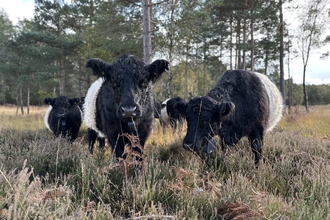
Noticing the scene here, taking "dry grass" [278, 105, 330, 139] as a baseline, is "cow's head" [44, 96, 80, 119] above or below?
above

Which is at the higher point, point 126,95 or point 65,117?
point 126,95

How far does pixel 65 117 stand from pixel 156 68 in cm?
434

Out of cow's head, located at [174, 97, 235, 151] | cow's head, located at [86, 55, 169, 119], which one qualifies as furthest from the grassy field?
cow's head, located at [86, 55, 169, 119]

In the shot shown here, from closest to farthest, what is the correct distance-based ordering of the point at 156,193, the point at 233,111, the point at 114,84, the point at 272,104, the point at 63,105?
1. the point at 156,193
2. the point at 114,84
3. the point at 233,111
4. the point at 272,104
5. the point at 63,105

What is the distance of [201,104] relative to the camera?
3908 mm

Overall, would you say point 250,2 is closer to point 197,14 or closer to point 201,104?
point 197,14

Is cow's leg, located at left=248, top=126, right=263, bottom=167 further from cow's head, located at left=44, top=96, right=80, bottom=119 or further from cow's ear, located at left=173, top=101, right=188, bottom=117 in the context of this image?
cow's head, located at left=44, top=96, right=80, bottom=119

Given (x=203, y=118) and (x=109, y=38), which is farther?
(x=109, y=38)

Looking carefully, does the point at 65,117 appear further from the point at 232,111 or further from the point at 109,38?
the point at 109,38

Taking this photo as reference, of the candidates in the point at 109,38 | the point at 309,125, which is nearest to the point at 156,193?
the point at 309,125

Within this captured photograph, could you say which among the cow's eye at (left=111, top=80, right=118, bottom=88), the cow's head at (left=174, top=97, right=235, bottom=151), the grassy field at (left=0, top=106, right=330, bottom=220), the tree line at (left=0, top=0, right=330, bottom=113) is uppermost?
the tree line at (left=0, top=0, right=330, bottom=113)

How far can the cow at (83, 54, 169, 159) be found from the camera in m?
3.52

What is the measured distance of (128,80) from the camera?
3680 mm

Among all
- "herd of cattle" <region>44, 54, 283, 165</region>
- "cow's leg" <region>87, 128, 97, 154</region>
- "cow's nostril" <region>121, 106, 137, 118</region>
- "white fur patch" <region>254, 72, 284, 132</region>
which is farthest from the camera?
"cow's leg" <region>87, 128, 97, 154</region>
